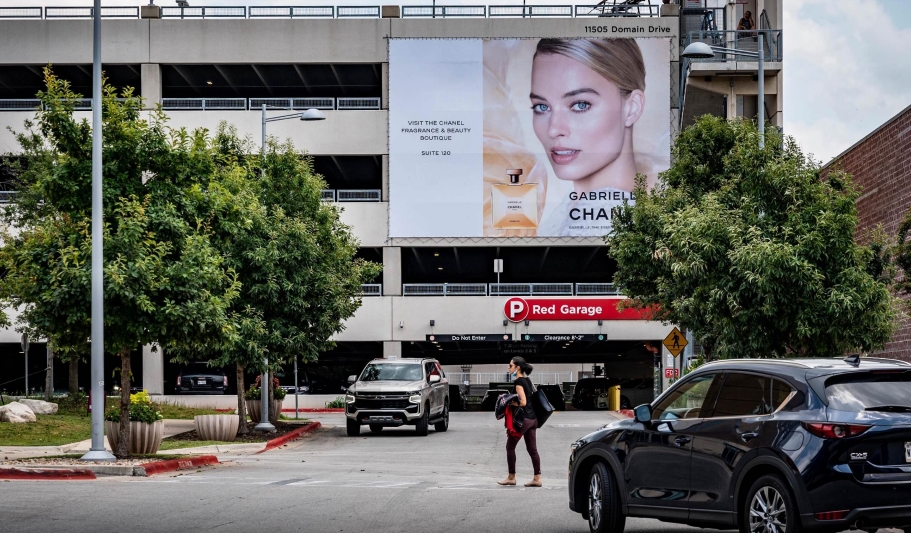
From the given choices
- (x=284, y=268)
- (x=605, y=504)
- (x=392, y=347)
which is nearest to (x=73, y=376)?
(x=284, y=268)

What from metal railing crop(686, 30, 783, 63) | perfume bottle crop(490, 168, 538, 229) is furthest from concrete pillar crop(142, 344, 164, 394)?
metal railing crop(686, 30, 783, 63)

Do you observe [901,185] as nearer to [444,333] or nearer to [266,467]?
[266,467]

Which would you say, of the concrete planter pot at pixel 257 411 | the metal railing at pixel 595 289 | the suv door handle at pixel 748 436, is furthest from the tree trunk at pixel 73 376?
the suv door handle at pixel 748 436

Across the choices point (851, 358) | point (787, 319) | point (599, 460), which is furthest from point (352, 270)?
point (851, 358)

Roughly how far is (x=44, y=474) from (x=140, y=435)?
13.7ft

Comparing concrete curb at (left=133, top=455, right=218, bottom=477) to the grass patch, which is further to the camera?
the grass patch

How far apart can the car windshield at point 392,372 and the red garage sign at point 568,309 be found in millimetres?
19109

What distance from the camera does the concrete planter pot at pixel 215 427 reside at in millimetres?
27062

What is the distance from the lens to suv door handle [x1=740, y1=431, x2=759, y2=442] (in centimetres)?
877

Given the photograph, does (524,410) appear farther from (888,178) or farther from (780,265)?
(888,178)

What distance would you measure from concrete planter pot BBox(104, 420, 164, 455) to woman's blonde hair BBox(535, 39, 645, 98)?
31322mm

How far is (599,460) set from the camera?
10836 millimetres

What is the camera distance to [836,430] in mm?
8156

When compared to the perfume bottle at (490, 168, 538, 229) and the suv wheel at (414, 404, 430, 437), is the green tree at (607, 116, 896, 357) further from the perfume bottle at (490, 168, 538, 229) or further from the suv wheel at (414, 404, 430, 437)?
the perfume bottle at (490, 168, 538, 229)
